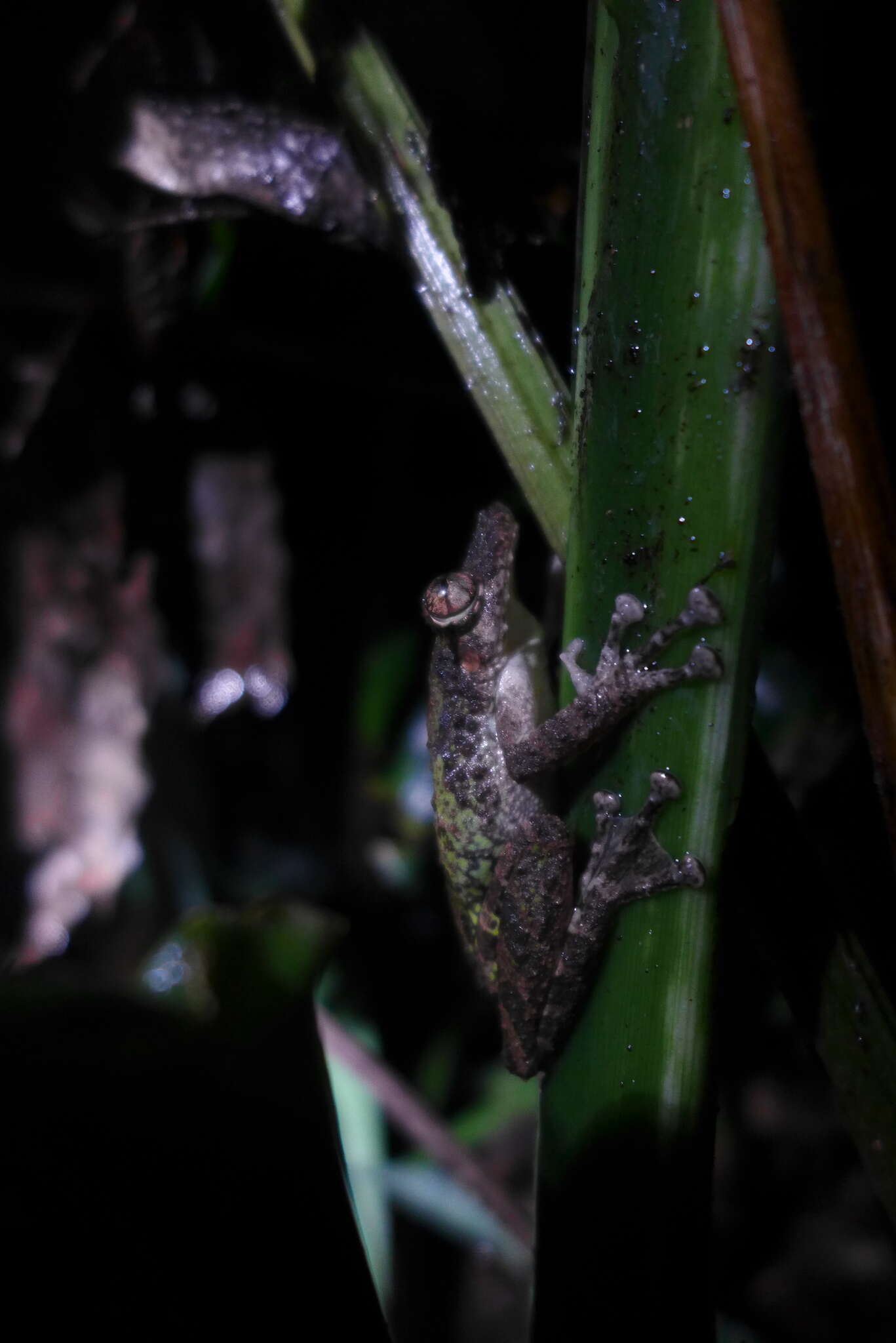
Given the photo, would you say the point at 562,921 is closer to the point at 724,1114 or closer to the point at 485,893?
the point at 485,893

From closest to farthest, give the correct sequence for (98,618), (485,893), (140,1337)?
(140,1337)
(485,893)
(98,618)

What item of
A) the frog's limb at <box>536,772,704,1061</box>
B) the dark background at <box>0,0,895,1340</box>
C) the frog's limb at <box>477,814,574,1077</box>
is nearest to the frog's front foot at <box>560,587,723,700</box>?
the frog's limb at <box>536,772,704,1061</box>

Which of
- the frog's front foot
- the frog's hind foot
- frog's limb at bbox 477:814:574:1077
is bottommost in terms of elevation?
frog's limb at bbox 477:814:574:1077

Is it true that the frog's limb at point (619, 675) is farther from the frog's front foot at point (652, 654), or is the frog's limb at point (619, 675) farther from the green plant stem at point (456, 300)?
the green plant stem at point (456, 300)

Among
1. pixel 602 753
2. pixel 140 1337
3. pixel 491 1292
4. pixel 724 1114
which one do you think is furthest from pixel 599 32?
pixel 491 1292

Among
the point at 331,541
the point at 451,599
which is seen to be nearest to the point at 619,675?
the point at 451,599

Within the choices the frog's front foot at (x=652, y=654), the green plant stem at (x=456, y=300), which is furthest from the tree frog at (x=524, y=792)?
the green plant stem at (x=456, y=300)

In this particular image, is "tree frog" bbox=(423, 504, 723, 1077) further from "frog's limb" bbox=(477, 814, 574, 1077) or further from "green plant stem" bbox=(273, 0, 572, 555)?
"green plant stem" bbox=(273, 0, 572, 555)
